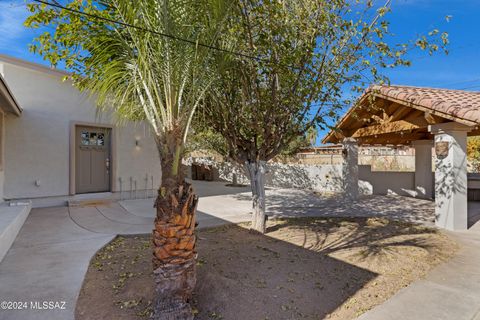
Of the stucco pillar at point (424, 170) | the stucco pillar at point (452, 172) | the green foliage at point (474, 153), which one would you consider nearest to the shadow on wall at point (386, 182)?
the stucco pillar at point (424, 170)

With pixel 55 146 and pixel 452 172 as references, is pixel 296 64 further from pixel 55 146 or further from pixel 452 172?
pixel 55 146

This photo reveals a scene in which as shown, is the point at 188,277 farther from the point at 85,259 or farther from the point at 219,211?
the point at 219,211

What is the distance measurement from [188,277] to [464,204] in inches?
296

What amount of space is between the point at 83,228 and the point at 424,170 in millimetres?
13197

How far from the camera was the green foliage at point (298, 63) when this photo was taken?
580 cm

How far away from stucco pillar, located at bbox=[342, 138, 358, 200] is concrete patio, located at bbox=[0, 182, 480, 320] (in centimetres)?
61

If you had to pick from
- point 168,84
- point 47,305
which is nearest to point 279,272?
point 47,305

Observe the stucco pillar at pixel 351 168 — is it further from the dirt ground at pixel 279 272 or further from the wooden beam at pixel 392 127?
the dirt ground at pixel 279 272

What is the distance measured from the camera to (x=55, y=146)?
9.38 meters

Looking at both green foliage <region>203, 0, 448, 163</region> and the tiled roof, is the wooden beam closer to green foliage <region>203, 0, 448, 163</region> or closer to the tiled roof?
the tiled roof

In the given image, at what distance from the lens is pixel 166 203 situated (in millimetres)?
3326

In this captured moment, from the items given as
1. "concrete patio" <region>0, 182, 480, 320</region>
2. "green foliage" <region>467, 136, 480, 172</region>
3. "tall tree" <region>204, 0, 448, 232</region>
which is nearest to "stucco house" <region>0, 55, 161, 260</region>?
"concrete patio" <region>0, 182, 480, 320</region>

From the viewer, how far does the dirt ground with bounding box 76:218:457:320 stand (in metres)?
3.59

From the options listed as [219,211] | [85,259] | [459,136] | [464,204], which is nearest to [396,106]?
[459,136]
